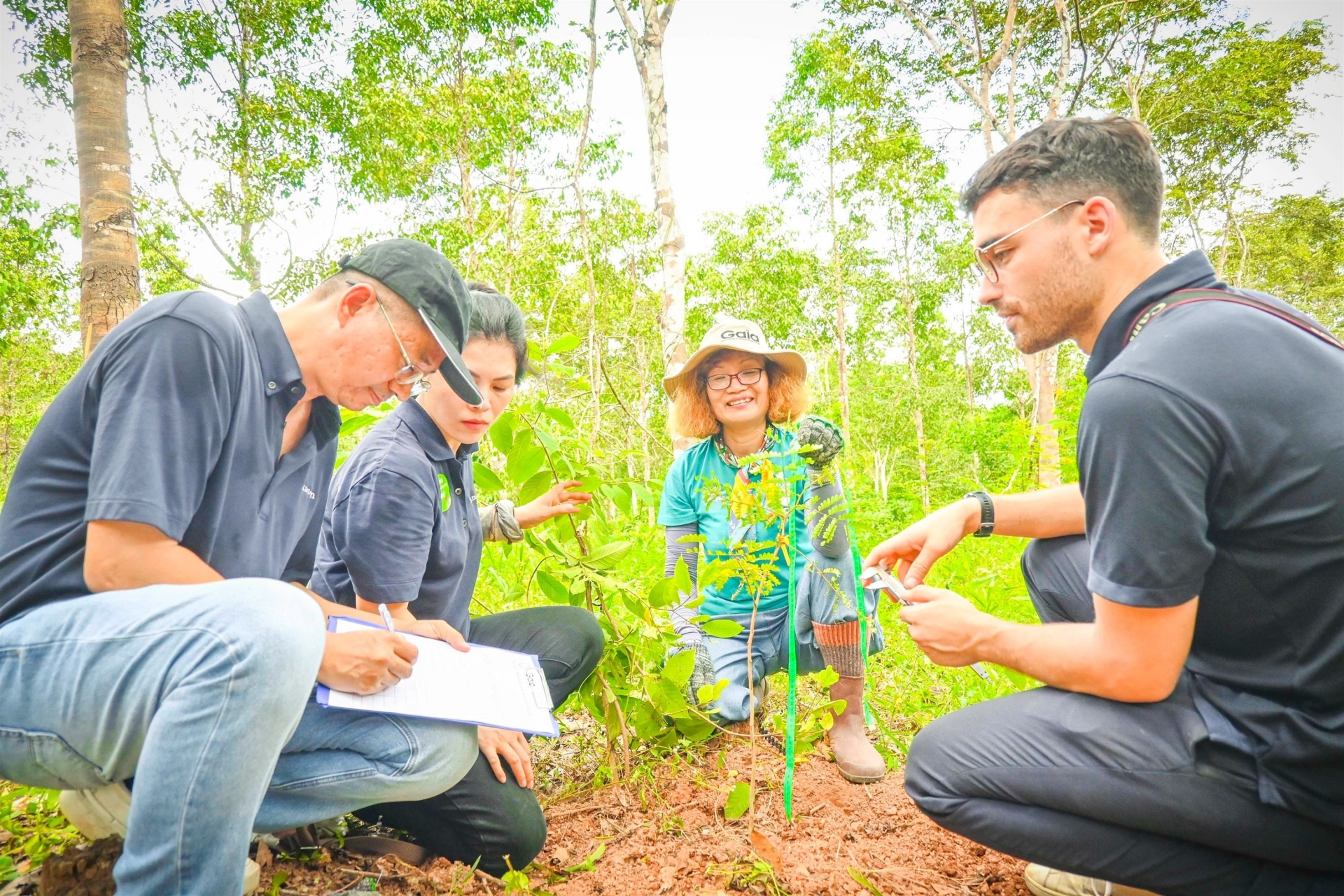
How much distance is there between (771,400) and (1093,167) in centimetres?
143

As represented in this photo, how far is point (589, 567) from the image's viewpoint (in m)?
1.95

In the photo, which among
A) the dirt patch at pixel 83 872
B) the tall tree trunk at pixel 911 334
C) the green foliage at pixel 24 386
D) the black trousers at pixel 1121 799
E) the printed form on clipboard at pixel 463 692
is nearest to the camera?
the black trousers at pixel 1121 799

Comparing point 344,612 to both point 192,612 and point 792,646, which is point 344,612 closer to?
point 192,612

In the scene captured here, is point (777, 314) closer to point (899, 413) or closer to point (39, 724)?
point (899, 413)

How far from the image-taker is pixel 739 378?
8.36ft

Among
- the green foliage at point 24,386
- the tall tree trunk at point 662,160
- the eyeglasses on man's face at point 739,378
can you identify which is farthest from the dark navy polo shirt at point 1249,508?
the green foliage at point 24,386

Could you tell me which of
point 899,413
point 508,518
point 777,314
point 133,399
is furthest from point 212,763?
point 899,413

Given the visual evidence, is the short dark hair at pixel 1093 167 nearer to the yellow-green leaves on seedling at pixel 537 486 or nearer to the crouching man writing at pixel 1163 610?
the crouching man writing at pixel 1163 610

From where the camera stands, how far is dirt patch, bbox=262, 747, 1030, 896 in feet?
4.77

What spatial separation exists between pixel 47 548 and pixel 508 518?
117 cm

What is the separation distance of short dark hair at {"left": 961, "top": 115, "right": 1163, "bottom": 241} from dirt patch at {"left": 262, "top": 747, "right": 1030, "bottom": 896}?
1381mm

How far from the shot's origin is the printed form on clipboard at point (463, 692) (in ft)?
4.33

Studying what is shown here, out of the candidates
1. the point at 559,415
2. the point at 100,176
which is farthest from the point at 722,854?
the point at 100,176

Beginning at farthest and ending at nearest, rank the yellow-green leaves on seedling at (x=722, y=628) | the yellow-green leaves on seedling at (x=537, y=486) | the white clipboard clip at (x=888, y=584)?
the yellow-green leaves on seedling at (x=537, y=486) < the yellow-green leaves on seedling at (x=722, y=628) < the white clipboard clip at (x=888, y=584)
